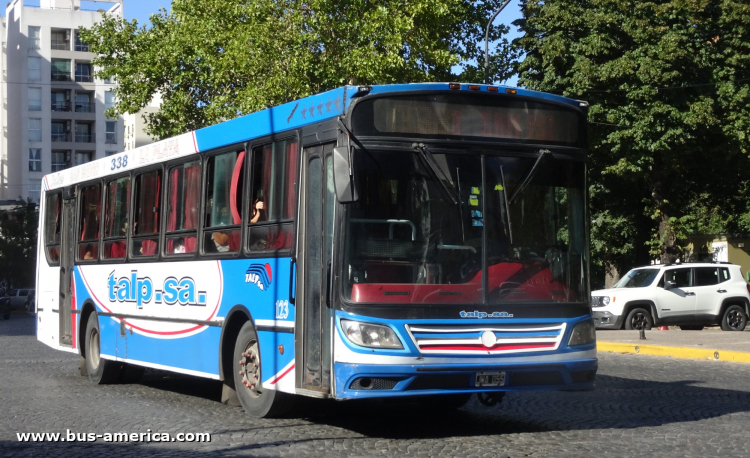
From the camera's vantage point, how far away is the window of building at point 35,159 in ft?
296

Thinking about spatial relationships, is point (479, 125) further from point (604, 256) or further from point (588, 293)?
point (604, 256)

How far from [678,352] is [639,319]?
8.81 metres

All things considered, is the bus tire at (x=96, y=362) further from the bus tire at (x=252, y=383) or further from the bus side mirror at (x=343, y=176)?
the bus side mirror at (x=343, y=176)

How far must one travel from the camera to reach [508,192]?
363 inches

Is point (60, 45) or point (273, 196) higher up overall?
point (60, 45)

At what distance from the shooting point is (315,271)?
933 centimetres

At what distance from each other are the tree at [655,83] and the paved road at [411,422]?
21766 millimetres

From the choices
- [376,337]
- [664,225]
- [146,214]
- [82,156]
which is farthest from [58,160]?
[376,337]

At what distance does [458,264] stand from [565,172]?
1.39 m

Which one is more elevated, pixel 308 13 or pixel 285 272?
pixel 308 13

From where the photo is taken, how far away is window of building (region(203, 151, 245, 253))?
36.3 ft

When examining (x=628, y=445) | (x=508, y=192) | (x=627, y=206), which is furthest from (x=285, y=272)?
(x=627, y=206)

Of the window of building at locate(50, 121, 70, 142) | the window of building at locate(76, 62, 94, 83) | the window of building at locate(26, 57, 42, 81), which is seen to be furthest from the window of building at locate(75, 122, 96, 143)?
the window of building at locate(26, 57, 42, 81)

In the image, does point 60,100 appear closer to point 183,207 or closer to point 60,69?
point 60,69
